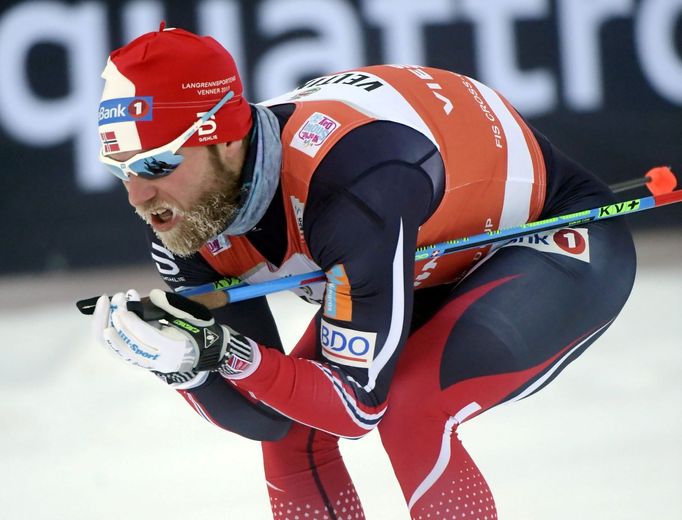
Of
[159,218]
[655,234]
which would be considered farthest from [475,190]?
[655,234]

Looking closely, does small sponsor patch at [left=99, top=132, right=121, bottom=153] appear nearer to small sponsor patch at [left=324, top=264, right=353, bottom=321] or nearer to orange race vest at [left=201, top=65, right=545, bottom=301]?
orange race vest at [left=201, top=65, right=545, bottom=301]

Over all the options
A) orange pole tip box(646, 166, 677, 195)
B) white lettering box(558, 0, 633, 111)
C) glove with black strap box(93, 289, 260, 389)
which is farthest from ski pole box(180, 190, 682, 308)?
white lettering box(558, 0, 633, 111)

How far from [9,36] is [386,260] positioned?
3.91m

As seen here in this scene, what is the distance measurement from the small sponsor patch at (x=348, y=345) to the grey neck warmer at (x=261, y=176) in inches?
11.5

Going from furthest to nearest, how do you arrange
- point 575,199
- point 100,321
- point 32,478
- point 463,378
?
point 32,478
point 575,199
point 463,378
point 100,321

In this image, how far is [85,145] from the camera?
555 cm

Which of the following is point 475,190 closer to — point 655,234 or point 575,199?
point 575,199

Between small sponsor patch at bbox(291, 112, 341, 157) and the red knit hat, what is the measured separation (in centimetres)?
16

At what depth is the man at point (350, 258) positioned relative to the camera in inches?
91.3

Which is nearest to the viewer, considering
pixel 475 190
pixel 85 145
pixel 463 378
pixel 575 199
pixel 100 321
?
pixel 100 321

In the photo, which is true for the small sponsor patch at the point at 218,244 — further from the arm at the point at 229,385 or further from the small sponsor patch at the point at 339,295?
the small sponsor patch at the point at 339,295

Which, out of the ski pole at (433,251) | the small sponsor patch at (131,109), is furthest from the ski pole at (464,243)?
the small sponsor patch at (131,109)

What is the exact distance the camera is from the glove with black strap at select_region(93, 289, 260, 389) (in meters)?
2.18

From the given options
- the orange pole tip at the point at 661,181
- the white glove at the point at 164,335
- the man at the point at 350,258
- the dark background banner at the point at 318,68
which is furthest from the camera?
the dark background banner at the point at 318,68
